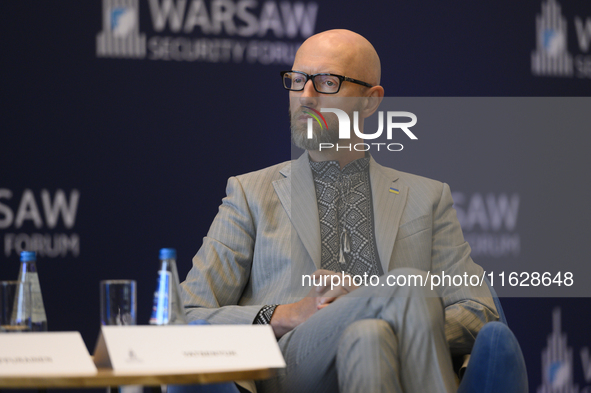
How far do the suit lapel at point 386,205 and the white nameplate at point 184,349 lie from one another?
0.82 metres

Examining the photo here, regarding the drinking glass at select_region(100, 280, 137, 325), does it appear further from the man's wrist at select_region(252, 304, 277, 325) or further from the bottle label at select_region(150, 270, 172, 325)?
the man's wrist at select_region(252, 304, 277, 325)

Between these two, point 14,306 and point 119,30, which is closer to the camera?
point 14,306

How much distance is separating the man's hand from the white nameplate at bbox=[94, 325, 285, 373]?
1.61 ft

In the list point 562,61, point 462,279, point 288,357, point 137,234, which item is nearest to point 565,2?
point 562,61

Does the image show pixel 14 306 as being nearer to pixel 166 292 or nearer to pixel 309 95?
pixel 166 292

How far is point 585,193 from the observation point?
6.95ft

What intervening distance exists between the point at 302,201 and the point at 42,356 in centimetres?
105

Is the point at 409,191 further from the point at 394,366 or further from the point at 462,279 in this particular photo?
the point at 394,366

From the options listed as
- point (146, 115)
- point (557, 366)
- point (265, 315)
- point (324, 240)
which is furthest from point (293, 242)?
point (557, 366)

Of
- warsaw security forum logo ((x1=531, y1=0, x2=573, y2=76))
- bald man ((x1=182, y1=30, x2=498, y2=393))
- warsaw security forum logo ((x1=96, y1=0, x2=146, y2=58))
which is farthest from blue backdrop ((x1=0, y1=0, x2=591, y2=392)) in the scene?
bald man ((x1=182, y1=30, x2=498, y2=393))

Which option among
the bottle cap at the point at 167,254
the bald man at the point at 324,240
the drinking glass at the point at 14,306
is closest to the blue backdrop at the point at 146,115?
the bald man at the point at 324,240

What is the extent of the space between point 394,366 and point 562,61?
7.71ft

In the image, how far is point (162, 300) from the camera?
1230 millimetres

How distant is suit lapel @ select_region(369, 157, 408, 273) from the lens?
189cm
